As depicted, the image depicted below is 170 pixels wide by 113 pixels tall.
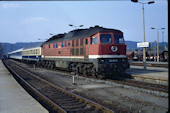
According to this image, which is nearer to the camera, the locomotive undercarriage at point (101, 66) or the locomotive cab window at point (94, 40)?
the locomotive undercarriage at point (101, 66)

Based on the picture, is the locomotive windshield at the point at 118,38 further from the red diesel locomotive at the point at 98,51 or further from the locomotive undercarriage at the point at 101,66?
the locomotive undercarriage at the point at 101,66

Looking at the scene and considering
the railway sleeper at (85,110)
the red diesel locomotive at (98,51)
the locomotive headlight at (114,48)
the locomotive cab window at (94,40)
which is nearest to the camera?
the railway sleeper at (85,110)

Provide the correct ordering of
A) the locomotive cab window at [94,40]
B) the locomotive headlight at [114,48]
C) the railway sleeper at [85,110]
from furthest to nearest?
the locomotive cab window at [94,40]
the locomotive headlight at [114,48]
the railway sleeper at [85,110]

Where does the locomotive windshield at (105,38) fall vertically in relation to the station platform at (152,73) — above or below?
above


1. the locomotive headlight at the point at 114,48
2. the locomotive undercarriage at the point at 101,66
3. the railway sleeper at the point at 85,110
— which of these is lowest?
the railway sleeper at the point at 85,110

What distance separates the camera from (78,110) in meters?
7.37

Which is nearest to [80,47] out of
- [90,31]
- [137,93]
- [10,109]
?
[90,31]

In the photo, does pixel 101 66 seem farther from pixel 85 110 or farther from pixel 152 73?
pixel 85 110

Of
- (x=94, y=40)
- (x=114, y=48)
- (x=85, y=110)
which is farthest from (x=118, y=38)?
(x=85, y=110)

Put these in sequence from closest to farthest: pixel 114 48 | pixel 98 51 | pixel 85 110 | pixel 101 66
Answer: pixel 85 110 → pixel 101 66 → pixel 98 51 → pixel 114 48

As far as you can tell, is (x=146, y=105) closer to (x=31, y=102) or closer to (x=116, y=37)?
(x=31, y=102)

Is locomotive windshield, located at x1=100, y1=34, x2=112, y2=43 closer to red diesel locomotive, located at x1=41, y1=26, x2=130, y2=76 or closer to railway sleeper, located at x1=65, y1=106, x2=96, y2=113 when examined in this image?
red diesel locomotive, located at x1=41, y1=26, x2=130, y2=76

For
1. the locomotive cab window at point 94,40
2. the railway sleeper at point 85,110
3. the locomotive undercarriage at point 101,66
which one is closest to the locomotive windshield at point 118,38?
the locomotive undercarriage at point 101,66

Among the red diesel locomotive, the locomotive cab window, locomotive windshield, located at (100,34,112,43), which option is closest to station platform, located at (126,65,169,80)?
the red diesel locomotive
